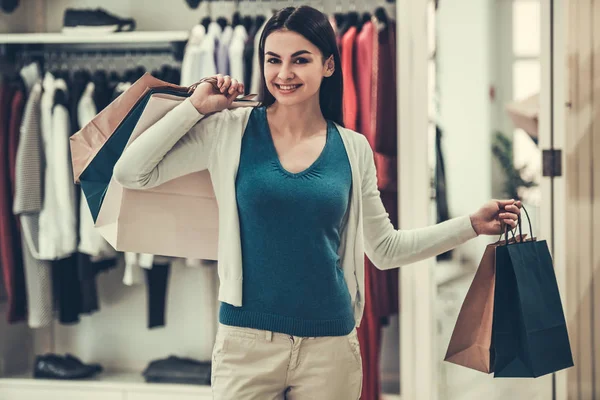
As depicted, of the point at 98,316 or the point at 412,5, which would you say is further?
the point at 98,316

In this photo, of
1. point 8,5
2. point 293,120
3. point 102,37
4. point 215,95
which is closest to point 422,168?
point 293,120

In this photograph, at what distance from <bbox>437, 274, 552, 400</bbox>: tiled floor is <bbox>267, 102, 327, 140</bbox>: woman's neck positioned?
4.17 ft

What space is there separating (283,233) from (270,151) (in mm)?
166

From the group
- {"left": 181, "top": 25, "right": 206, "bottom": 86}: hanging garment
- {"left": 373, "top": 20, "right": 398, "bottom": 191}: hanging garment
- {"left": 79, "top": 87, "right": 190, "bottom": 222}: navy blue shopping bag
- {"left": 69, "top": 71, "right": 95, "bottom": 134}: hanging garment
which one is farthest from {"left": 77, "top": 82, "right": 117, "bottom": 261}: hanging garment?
{"left": 79, "top": 87, "right": 190, "bottom": 222}: navy blue shopping bag

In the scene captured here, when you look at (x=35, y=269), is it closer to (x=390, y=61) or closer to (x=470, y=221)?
(x=390, y=61)

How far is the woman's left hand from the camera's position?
1.53 m

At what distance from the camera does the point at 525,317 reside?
148cm

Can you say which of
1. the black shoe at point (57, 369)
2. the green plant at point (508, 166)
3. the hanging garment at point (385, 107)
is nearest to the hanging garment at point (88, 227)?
the black shoe at point (57, 369)

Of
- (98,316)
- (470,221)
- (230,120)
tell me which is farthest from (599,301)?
(98,316)

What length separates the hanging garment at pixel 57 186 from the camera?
2787 mm

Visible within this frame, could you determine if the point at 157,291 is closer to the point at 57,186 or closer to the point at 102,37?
the point at 57,186

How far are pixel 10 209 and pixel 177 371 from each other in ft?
3.06

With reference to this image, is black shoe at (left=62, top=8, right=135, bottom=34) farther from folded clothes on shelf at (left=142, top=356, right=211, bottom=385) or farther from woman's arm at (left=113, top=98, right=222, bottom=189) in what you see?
woman's arm at (left=113, top=98, right=222, bottom=189)

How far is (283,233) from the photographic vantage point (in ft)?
4.44
